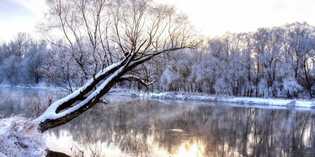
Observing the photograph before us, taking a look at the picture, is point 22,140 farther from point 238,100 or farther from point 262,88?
point 262,88

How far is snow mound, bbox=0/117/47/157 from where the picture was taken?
26.4 feet

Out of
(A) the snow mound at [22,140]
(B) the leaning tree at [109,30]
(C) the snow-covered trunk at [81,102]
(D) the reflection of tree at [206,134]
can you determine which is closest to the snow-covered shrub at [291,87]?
(D) the reflection of tree at [206,134]

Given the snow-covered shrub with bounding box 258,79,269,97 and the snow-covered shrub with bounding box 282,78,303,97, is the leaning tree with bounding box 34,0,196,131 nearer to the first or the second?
the snow-covered shrub with bounding box 282,78,303,97

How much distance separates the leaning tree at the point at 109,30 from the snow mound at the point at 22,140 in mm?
500

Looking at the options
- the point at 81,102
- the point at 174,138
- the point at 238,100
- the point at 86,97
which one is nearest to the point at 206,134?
the point at 174,138

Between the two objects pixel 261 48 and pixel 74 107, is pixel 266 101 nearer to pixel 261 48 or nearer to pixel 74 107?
pixel 261 48

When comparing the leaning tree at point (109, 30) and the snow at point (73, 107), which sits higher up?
the leaning tree at point (109, 30)

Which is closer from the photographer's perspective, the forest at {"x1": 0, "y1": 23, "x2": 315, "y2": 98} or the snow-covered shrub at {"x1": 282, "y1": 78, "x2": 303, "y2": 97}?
the snow-covered shrub at {"x1": 282, "y1": 78, "x2": 303, "y2": 97}

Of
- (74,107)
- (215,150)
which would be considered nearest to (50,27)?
(74,107)

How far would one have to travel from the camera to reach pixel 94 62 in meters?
10.2

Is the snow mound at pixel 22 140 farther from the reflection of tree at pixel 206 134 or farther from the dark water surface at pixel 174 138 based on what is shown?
the reflection of tree at pixel 206 134

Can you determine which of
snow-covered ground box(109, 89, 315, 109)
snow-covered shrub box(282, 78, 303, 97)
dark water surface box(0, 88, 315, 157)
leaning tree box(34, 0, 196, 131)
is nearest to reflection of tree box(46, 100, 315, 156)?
dark water surface box(0, 88, 315, 157)

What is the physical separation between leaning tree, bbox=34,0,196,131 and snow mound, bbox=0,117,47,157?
500 millimetres

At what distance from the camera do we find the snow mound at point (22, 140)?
26.4ft
